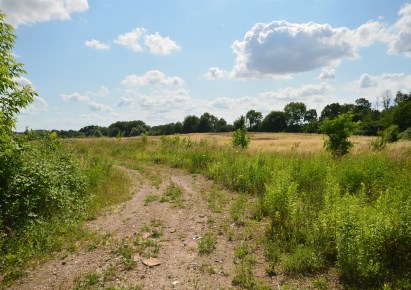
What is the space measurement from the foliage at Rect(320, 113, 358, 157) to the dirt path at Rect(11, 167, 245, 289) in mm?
7707

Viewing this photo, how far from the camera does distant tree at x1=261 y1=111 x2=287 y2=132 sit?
94.2 meters

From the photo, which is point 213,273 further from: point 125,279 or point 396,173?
point 396,173

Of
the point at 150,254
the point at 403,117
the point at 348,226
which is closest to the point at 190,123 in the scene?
the point at 403,117

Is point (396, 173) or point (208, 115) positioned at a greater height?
point (208, 115)

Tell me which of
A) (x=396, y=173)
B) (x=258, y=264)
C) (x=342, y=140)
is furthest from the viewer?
(x=342, y=140)

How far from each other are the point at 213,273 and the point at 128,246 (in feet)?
7.05

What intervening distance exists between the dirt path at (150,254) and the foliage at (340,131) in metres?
7.71

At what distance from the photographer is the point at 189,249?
624 cm

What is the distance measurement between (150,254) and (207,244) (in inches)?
48.0

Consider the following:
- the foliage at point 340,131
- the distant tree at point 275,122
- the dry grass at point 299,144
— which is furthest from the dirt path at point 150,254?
the distant tree at point 275,122

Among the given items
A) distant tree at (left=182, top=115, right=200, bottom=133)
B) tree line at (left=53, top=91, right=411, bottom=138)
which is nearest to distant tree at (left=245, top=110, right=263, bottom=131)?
tree line at (left=53, top=91, right=411, bottom=138)

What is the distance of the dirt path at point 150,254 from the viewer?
5.02 m

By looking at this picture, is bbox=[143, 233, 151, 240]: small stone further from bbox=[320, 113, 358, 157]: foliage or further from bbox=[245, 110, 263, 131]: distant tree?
bbox=[245, 110, 263, 131]: distant tree

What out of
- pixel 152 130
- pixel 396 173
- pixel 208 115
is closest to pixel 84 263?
pixel 396 173
